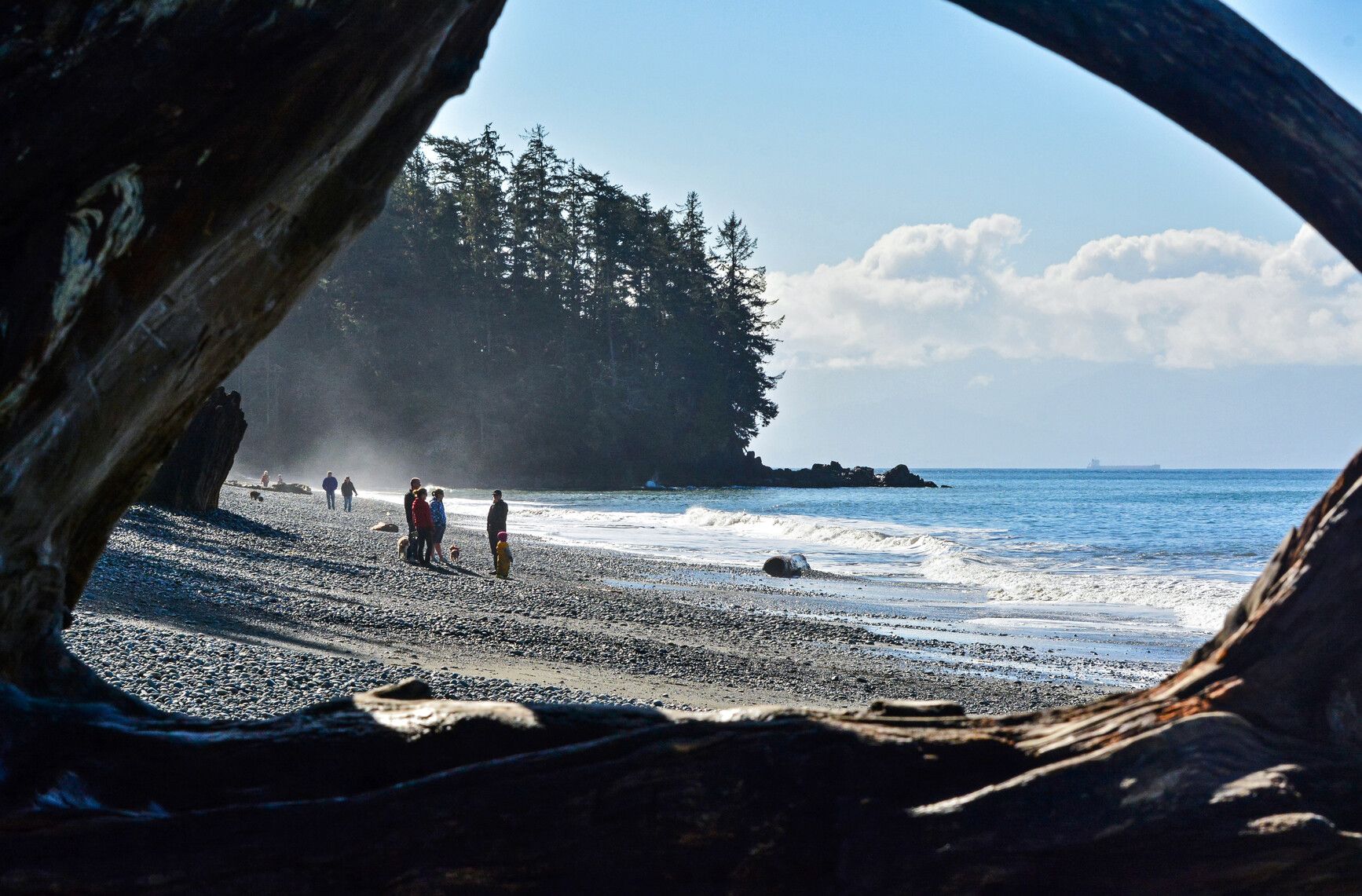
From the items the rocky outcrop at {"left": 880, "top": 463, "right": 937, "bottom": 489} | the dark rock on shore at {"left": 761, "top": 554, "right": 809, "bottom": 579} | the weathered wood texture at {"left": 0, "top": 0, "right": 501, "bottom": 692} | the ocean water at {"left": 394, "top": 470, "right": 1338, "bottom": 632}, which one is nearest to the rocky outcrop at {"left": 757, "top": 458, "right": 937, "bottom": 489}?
the rocky outcrop at {"left": 880, "top": 463, "right": 937, "bottom": 489}

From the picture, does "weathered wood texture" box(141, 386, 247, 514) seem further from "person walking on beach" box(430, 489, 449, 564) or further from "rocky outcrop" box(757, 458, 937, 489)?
"rocky outcrop" box(757, 458, 937, 489)

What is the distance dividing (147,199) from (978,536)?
4148 centimetres

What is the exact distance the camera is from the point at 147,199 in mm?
2643

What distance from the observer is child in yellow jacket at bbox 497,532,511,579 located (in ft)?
61.6

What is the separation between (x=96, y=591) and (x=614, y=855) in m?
10.6

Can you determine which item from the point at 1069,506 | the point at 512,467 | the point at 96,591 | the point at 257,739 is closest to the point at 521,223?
the point at 512,467

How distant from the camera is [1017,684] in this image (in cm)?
1172

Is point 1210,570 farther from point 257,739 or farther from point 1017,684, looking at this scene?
point 257,739

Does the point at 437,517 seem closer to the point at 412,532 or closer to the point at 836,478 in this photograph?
the point at 412,532

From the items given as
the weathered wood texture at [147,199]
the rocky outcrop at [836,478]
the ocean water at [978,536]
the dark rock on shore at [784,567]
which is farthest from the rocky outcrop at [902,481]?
the weathered wood texture at [147,199]

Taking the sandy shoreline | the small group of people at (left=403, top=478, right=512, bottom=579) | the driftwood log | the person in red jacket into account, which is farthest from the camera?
the person in red jacket

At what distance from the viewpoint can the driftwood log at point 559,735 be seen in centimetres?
227

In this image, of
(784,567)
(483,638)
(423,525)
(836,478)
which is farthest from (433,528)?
(836,478)

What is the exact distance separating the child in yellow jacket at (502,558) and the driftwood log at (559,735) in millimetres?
15952
